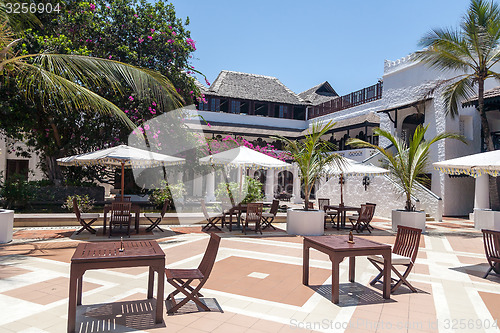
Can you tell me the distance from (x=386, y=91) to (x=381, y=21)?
10.1 metres

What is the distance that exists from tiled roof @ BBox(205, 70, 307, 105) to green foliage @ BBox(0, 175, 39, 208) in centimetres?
1966

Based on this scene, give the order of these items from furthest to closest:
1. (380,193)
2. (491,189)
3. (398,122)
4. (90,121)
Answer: (398,122) < (380,193) < (90,121) < (491,189)

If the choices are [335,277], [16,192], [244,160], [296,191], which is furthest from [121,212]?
[296,191]

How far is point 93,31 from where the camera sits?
1418cm

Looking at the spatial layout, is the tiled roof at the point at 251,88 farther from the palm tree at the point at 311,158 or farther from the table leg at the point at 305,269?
the table leg at the point at 305,269

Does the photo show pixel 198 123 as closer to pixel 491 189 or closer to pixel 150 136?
pixel 150 136

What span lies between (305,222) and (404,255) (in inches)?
199

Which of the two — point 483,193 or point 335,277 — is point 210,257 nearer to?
point 335,277

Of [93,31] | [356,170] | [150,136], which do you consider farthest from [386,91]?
[93,31]

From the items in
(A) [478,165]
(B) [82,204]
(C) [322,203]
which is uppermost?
(A) [478,165]

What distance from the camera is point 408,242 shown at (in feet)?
18.6

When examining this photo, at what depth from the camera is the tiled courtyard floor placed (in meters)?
3.95

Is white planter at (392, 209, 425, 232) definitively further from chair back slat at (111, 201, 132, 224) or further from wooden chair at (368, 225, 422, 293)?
chair back slat at (111, 201, 132, 224)

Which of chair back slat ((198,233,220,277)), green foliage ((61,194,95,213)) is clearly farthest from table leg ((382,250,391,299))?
green foliage ((61,194,95,213))
